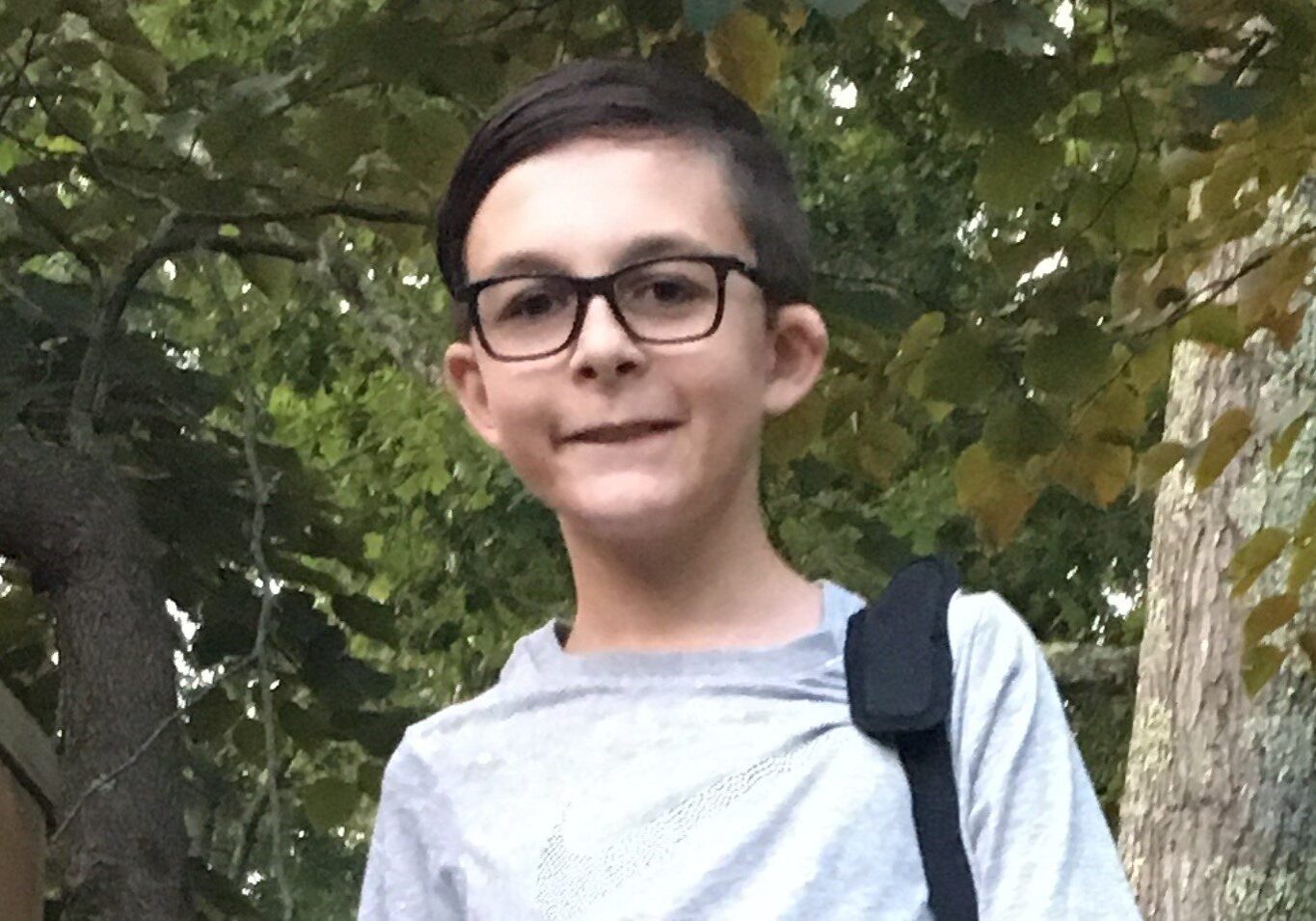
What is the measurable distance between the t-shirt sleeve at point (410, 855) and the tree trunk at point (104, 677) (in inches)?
14.5

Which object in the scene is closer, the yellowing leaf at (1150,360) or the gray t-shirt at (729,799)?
the gray t-shirt at (729,799)

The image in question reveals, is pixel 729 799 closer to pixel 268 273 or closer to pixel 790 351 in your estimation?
pixel 790 351

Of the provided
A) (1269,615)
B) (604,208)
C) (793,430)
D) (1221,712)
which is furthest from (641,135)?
(1221,712)

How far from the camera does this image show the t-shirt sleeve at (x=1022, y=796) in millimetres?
864

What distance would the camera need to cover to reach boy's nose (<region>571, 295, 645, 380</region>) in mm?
952

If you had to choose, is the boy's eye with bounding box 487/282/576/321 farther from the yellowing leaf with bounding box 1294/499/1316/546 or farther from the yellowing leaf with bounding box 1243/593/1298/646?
the yellowing leaf with bounding box 1243/593/1298/646

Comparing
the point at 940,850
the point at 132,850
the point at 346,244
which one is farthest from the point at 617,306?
the point at 346,244

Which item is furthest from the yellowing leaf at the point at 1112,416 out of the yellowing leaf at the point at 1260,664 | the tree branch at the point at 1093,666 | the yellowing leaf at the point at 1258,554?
the tree branch at the point at 1093,666

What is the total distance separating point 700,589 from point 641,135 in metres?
0.27

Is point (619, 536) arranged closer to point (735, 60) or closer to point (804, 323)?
point (804, 323)

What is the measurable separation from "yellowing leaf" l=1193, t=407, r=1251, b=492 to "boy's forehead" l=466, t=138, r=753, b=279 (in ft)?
3.39

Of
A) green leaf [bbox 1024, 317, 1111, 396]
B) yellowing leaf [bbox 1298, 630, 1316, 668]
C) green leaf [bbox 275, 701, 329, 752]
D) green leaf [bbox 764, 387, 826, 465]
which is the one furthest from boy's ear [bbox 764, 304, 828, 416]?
yellowing leaf [bbox 1298, 630, 1316, 668]

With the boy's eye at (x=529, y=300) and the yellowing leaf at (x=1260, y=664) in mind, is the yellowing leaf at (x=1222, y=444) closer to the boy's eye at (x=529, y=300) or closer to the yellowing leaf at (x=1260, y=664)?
the yellowing leaf at (x=1260, y=664)

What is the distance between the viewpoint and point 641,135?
1028mm
